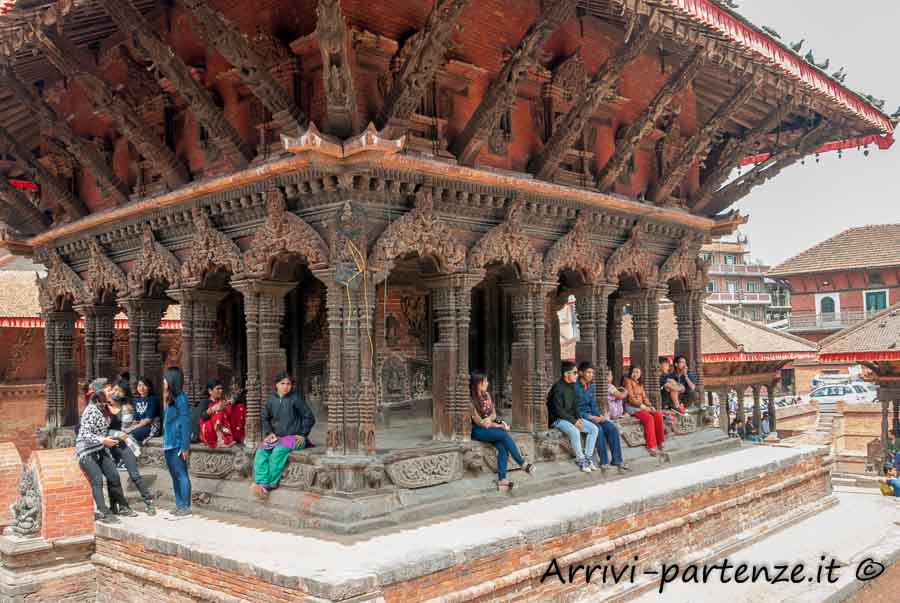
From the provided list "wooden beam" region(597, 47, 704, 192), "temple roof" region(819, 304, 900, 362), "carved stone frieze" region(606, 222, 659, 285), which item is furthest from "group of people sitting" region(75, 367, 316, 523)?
"temple roof" region(819, 304, 900, 362)

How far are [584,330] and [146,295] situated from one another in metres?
Answer: 6.10

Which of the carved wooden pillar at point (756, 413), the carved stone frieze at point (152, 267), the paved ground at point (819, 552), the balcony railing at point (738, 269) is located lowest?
the paved ground at point (819, 552)

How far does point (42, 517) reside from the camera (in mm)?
8203

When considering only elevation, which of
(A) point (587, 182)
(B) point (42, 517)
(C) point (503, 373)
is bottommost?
(B) point (42, 517)

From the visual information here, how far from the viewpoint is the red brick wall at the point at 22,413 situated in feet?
51.8

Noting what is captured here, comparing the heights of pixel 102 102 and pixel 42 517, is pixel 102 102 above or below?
above

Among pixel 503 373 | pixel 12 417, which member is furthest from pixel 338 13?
pixel 12 417

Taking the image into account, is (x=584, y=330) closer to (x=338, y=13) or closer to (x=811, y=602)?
(x=811, y=602)

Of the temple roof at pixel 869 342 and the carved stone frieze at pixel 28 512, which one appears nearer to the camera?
the carved stone frieze at pixel 28 512

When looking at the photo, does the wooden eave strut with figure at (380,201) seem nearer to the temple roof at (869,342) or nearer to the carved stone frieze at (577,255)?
the carved stone frieze at (577,255)

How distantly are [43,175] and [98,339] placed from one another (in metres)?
2.69

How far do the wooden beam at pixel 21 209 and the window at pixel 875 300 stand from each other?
131 feet

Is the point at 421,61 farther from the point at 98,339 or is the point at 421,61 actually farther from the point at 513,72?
the point at 98,339

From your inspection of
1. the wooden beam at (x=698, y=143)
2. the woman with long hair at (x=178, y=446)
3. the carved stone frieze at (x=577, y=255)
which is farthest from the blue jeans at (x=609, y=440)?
the woman with long hair at (x=178, y=446)
